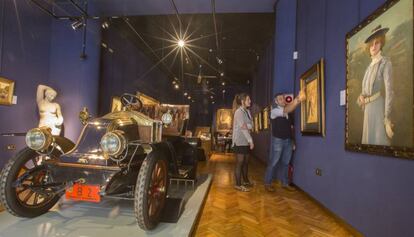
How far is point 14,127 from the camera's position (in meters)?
4.01

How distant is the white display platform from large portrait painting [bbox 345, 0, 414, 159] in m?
1.68

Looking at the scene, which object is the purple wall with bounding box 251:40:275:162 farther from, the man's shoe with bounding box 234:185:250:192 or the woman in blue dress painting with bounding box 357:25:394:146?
the woman in blue dress painting with bounding box 357:25:394:146

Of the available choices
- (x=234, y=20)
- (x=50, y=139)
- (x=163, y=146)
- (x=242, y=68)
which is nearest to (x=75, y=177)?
(x=50, y=139)

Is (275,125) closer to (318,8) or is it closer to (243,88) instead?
(318,8)

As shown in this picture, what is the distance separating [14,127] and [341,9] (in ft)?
16.6

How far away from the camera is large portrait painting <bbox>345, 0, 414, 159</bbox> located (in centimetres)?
160

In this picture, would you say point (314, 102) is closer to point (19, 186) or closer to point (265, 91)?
point (19, 186)

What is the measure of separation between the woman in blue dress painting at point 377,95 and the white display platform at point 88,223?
5.54ft

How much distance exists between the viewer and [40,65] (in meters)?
4.64

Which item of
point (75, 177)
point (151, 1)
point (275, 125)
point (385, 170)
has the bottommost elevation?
point (75, 177)

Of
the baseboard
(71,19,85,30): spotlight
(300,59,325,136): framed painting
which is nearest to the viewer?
the baseboard

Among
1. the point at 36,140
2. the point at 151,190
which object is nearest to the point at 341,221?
the point at 151,190

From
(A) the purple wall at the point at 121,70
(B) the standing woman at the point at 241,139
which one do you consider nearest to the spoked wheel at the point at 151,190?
(B) the standing woman at the point at 241,139

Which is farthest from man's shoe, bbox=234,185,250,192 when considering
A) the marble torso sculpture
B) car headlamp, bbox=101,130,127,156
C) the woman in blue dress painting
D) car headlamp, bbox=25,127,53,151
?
the marble torso sculpture
